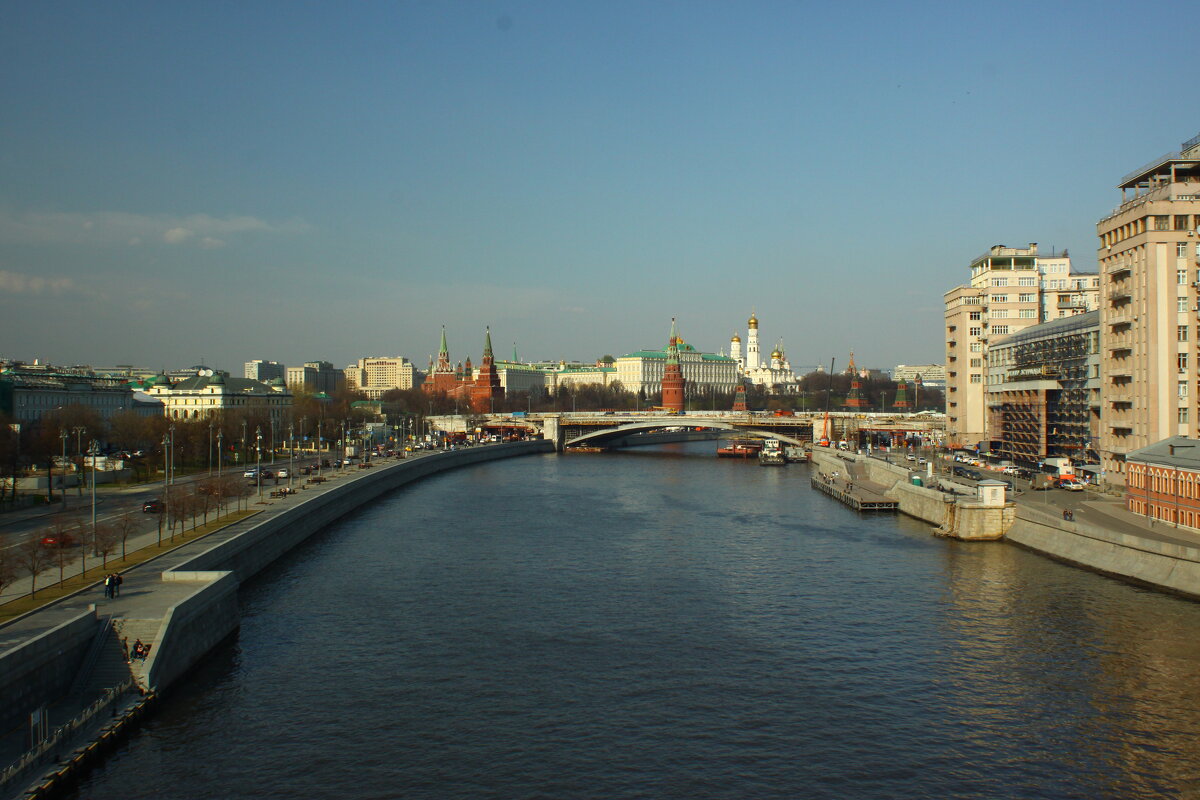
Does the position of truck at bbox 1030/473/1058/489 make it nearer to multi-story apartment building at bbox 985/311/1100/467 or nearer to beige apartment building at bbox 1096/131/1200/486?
multi-story apartment building at bbox 985/311/1100/467

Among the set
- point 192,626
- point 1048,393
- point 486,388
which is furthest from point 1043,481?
point 486,388

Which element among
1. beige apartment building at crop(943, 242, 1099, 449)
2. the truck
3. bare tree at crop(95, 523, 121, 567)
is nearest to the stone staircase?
bare tree at crop(95, 523, 121, 567)

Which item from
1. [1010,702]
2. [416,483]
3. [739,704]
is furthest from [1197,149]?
[416,483]

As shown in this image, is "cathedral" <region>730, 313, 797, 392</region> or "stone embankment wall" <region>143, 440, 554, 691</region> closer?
"stone embankment wall" <region>143, 440, 554, 691</region>

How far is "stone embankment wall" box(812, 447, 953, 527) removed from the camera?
38.1 m

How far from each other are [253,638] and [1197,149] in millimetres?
33627

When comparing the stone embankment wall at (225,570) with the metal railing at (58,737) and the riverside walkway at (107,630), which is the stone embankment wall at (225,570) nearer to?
the riverside walkway at (107,630)

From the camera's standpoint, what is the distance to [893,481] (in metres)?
48.9

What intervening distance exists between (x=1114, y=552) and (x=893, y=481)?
73.8 ft

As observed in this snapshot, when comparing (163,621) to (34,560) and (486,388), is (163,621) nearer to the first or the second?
(34,560)

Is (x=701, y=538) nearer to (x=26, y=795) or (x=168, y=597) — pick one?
(x=168, y=597)

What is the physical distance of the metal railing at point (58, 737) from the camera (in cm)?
1314

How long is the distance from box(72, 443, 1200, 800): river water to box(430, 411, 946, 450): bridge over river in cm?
4201

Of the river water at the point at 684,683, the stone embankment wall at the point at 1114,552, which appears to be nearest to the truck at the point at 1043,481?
the stone embankment wall at the point at 1114,552
